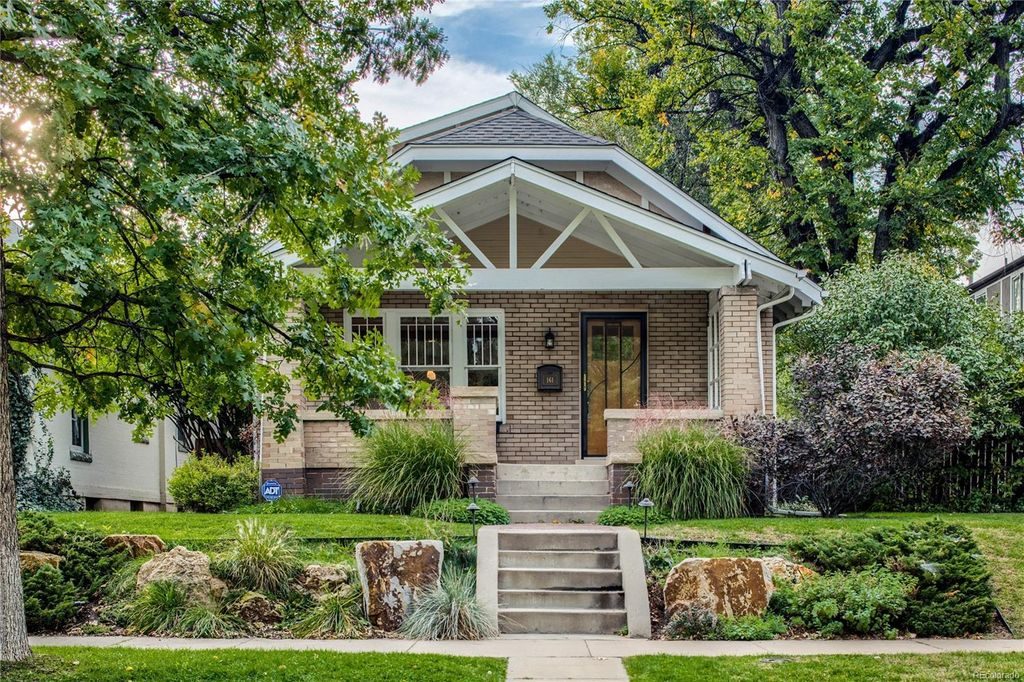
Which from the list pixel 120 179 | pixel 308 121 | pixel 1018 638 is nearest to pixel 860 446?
pixel 1018 638

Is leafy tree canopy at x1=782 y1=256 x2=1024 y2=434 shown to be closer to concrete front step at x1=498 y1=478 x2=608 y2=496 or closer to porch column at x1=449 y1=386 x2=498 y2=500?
concrete front step at x1=498 y1=478 x2=608 y2=496

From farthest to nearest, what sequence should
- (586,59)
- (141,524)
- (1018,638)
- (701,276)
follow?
1. (586,59)
2. (701,276)
3. (141,524)
4. (1018,638)

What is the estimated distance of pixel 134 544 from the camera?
9688mm

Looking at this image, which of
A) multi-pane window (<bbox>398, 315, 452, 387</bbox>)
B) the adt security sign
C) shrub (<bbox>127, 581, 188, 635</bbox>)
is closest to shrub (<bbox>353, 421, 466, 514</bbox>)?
the adt security sign

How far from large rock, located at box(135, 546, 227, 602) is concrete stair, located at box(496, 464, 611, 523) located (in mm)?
4553

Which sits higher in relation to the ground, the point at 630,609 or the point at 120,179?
the point at 120,179

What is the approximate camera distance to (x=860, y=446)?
12.5 meters

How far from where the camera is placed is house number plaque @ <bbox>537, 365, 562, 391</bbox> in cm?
1593

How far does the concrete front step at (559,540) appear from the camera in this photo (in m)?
10.3

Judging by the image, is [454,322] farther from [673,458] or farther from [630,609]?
[630,609]

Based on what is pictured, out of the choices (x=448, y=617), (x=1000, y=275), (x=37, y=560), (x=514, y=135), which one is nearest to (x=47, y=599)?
(x=37, y=560)

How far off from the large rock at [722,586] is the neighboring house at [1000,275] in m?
15.8

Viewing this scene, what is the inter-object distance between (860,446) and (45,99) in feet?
32.9

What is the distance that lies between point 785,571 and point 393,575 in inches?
144
